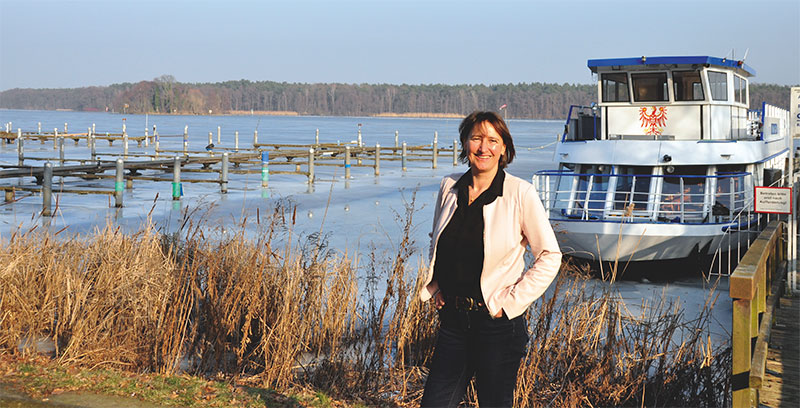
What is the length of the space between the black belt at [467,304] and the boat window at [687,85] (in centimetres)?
1340

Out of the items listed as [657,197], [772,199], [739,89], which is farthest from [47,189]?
[739,89]

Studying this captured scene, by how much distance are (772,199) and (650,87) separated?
238 inches

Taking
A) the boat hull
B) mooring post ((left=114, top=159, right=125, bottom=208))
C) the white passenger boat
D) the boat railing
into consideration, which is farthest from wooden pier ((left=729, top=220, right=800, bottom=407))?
mooring post ((left=114, top=159, right=125, bottom=208))

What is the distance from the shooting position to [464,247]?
3.70 m

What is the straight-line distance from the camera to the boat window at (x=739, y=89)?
16.8m

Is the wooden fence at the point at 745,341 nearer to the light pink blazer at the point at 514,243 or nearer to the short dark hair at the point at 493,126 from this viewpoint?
the light pink blazer at the point at 514,243

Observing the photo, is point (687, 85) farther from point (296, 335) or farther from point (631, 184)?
point (296, 335)

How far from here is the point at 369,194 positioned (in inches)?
1038

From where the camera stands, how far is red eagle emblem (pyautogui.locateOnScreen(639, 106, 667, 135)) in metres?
16.1

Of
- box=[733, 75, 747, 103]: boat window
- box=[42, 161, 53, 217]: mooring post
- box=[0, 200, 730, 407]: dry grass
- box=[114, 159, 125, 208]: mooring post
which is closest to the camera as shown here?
box=[0, 200, 730, 407]: dry grass

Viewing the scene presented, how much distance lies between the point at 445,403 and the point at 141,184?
2598 cm

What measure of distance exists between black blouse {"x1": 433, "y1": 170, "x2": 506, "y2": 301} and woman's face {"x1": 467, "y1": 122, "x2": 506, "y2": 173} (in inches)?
2.8

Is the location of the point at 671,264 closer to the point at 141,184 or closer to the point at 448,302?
the point at 448,302

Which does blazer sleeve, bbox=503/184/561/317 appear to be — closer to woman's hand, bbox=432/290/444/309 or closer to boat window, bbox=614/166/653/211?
woman's hand, bbox=432/290/444/309
